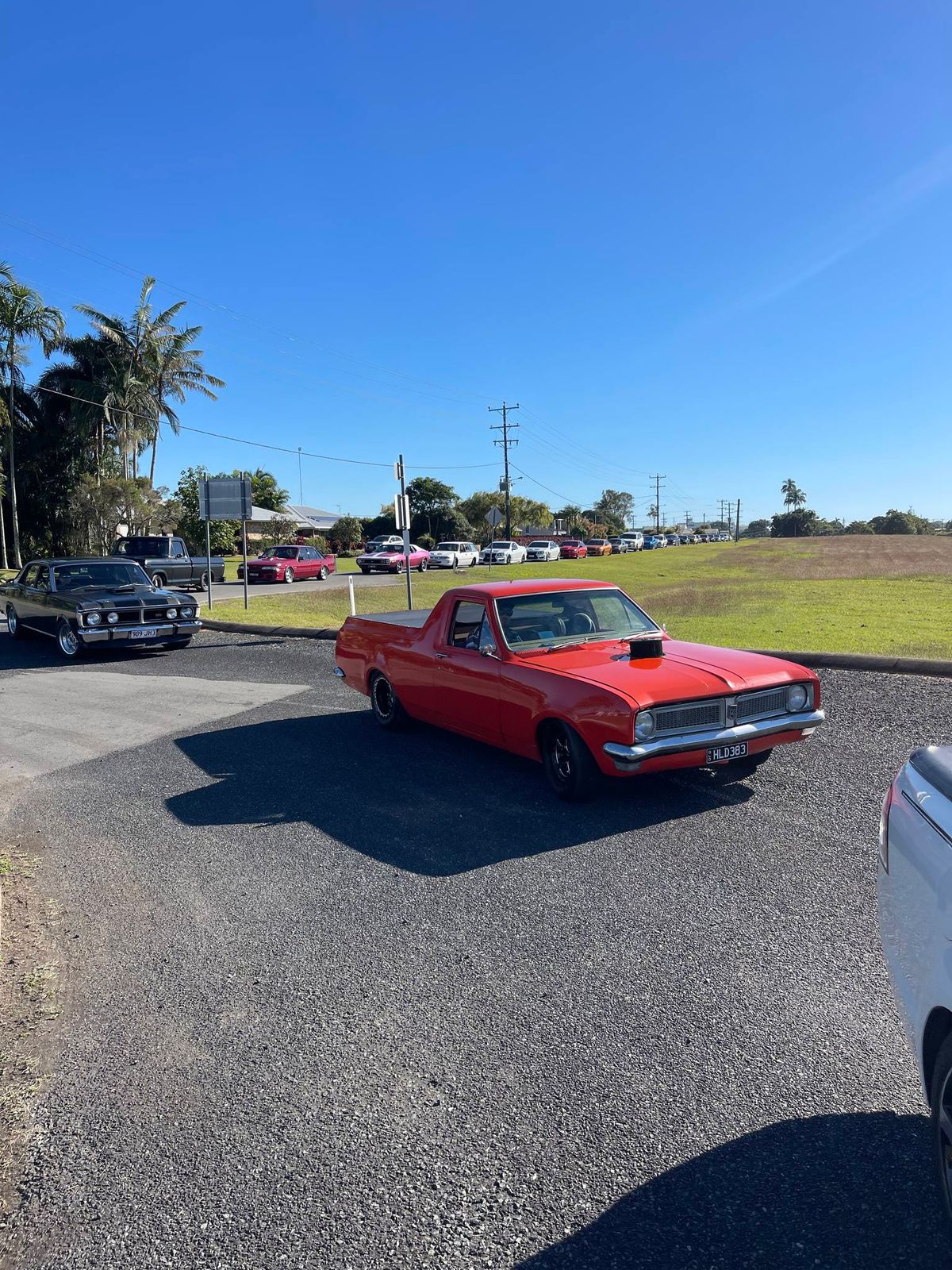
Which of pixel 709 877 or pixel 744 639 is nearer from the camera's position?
pixel 709 877

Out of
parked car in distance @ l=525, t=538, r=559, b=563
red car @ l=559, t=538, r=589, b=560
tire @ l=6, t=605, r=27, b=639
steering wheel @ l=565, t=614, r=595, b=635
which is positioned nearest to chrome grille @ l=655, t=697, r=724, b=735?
steering wheel @ l=565, t=614, r=595, b=635

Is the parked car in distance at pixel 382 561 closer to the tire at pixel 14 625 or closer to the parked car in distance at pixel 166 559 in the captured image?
the parked car in distance at pixel 166 559

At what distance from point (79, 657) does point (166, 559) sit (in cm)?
1430

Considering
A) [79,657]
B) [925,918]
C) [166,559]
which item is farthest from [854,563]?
[925,918]

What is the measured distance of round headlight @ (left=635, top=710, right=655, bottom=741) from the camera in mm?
5242

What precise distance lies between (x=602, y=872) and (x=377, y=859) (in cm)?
126

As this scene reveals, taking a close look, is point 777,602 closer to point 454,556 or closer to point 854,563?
point 854,563

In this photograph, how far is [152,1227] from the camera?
7.81ft

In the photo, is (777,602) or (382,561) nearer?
(777,602)

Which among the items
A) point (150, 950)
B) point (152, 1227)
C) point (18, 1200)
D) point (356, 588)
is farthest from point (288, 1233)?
point (356, 588)

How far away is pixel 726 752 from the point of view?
5508 millimetres

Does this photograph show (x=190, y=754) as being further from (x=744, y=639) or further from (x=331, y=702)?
(x=744, y=639)

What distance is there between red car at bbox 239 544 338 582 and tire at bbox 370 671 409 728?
89.0 ft

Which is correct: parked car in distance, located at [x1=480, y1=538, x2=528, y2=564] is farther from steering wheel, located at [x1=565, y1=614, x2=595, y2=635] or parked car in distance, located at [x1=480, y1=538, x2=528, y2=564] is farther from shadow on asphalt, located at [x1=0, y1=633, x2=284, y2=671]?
steering wheel, located at [x1=565, y1=614, x2=595, y2=635]
